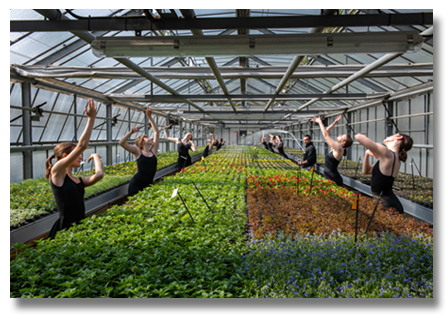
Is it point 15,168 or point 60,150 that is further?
point 15,168

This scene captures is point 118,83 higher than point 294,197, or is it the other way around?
point 118,83

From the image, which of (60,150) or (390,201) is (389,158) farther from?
(60,150)

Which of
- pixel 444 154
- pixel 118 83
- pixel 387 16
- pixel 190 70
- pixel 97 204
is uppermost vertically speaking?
pixel 118 83

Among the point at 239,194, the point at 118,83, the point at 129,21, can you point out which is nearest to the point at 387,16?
the point at 129,21

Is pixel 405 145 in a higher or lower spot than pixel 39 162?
higher

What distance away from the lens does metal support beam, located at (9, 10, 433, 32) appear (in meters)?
2.63

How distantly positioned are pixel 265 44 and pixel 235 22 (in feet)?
1.18

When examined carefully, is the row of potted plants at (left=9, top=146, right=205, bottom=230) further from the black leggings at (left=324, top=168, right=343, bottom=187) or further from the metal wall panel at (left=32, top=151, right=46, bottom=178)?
the black leggings at (left=324, top=168, right=343, bottom=187)

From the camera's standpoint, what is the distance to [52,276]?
2.05 meters

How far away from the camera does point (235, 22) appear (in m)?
2.71

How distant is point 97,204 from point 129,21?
4055 millimetres

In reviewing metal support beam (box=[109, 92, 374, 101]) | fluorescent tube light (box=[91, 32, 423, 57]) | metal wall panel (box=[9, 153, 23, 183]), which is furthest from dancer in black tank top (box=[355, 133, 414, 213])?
metal wall panel (box=[9, 153, 23, 183])

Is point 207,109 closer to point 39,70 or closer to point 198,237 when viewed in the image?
point 39,70

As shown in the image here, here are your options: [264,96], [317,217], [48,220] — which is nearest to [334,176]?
[317,217]
